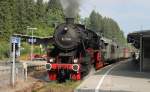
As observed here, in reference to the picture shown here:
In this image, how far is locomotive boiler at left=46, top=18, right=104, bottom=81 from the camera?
26.1 meters

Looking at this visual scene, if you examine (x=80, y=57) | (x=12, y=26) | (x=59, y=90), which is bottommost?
(x=59, y=90)

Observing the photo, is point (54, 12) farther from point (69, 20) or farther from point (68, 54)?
point (68, 54)

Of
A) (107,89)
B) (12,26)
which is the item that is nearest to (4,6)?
(12,26)

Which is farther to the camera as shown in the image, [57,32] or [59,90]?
[57,32]

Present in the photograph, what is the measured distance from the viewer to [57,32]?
26.7 meters

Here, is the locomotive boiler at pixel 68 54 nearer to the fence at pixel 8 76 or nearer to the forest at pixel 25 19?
the fence at pixel 8 76

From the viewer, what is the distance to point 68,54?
26.4 m

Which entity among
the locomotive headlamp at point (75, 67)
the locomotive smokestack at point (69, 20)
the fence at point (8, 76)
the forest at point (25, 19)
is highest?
the forest at point (25, 19)

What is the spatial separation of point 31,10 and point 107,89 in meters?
93.2

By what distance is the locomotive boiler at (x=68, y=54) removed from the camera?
2612cm

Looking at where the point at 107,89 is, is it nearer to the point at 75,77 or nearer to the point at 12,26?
the point at 75,77

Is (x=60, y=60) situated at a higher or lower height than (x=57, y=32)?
lower

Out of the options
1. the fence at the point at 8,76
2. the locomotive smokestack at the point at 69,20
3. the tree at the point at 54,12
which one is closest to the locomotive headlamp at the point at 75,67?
the locomotive smokestack at the point at 69,20

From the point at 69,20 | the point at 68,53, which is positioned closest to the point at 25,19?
the point at 69,20
